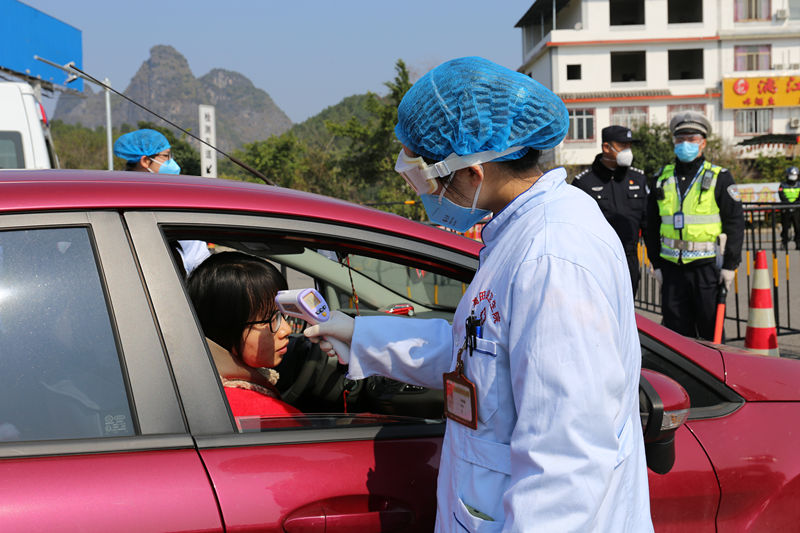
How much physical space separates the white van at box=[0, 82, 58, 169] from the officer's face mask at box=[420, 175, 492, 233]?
213 inches

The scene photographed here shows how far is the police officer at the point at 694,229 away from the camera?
5.31m

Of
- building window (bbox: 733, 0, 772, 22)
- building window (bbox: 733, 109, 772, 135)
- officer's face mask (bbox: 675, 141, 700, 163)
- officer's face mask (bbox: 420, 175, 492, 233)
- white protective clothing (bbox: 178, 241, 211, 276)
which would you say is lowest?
white protective clothing (bbox: 178, 241, 211, 276)

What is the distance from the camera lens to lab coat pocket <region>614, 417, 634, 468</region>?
1301 millimetres

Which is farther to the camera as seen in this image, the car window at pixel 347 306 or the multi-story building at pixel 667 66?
the multi-story building at pixel 667 66

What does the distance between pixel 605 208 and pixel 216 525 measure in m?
5.65

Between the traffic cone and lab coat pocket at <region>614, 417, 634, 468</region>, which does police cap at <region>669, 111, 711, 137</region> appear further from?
lab coat pocket at <region>614, 417, 634, 468</region>

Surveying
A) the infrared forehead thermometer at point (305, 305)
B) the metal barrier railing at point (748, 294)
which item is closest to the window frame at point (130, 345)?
the infrared forehead thermometer at point (305, 305)

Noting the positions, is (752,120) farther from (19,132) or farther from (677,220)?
(19,132)

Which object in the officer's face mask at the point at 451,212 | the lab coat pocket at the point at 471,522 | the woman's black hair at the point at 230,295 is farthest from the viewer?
the woman's black hair at the point at 230,295

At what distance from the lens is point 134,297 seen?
4.75 feet

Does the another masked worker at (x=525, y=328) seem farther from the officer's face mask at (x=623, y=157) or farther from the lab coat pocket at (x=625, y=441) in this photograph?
the officer's face mask at (x=623, y=157)

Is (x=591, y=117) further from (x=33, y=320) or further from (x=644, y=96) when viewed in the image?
(x=33, y=320)

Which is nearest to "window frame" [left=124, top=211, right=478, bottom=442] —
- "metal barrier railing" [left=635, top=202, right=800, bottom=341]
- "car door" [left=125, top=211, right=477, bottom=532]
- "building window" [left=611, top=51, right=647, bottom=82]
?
"car door" [left=125, top=211, right=477, bottom=532]

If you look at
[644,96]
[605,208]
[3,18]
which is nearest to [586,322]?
[605,208]
